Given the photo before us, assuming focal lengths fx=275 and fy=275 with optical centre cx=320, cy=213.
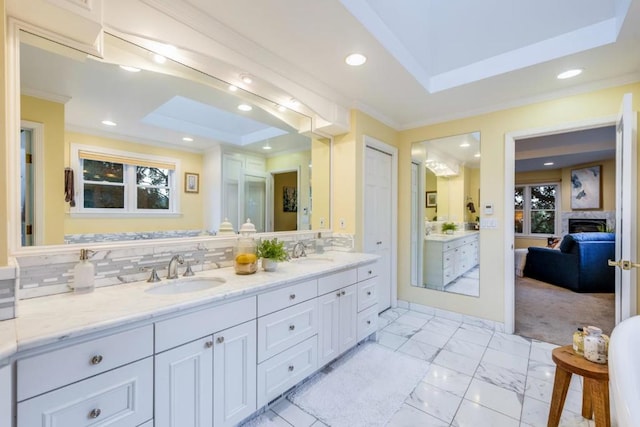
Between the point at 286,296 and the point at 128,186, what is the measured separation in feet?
4.01

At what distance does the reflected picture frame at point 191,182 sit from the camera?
196 centimetres

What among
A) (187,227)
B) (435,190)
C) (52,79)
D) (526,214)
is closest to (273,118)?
(187,227)

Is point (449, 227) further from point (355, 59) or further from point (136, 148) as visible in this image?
point (136, 148)

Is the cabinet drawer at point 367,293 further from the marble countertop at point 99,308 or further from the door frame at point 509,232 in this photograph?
the door frame at point 509,232

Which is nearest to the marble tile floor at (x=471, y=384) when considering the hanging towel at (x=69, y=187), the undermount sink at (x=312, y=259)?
the undermount sink at (x=312, y=259)

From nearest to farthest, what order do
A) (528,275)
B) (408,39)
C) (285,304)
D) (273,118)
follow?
(285,304), (408,39), (273,118), (528,275)

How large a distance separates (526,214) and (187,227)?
27.0 feet

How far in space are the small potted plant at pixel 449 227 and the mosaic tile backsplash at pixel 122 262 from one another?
2.71m

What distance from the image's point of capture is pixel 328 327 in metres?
2.14

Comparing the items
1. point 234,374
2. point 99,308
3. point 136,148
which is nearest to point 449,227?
point 234,374

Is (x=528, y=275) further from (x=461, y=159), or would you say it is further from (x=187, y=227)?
(x=187, y=227)

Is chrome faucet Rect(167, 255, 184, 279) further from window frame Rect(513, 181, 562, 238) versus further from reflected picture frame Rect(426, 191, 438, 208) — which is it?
window frame Rect(513, 181, 562, 238)

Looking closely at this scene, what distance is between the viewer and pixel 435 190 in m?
3.58

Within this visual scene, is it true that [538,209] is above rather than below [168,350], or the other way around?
above
